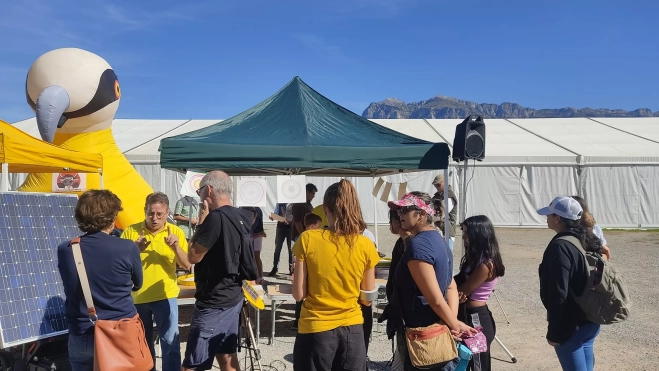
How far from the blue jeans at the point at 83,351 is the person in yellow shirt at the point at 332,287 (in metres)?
1.09

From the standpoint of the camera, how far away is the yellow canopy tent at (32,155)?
3768 millimetres

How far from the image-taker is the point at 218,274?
129 inches

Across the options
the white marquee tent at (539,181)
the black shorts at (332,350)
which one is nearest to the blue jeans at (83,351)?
the black shorts at (332,350)

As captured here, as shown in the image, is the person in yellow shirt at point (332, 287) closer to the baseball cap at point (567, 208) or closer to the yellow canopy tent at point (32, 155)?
the baseball cap at point (567, 208)

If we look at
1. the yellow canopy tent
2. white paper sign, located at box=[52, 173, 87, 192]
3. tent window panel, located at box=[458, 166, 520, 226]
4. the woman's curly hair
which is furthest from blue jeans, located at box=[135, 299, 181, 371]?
tent window panel, located at box=[458, 166, 520, 226]

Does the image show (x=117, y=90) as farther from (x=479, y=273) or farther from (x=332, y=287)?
(x=479, y=273)

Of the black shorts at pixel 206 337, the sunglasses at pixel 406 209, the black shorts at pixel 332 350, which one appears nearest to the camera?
the black shorts at pixel 332 350

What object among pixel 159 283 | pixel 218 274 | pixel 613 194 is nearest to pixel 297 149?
pixel 159 283

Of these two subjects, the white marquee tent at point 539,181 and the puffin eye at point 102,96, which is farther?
the white marquee tent at point 539,181

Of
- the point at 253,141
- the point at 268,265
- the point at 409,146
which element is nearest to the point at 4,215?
the point at 253,141

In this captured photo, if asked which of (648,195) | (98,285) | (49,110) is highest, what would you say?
(49,110)

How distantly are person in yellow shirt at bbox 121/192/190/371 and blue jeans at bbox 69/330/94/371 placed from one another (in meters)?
0.81

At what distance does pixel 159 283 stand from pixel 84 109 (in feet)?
11.3

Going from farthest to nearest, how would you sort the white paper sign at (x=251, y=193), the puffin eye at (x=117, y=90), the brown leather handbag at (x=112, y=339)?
the puffin eye at (x=117, y=90) < the white paper sign at (x=251, y=193) < the brown leather handbag at (x=112, y=339)
